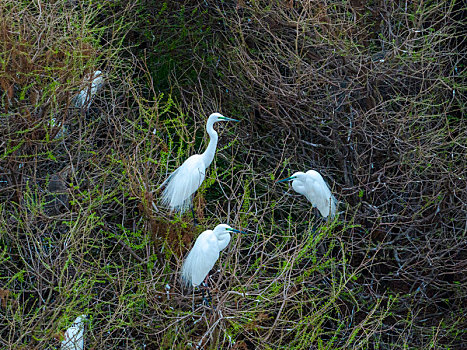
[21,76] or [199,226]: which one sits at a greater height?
[21,76]

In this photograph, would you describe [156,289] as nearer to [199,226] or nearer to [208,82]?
[199,226]

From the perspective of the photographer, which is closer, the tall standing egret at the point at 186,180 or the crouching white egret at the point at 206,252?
the crouching white egret at the point at 206,252

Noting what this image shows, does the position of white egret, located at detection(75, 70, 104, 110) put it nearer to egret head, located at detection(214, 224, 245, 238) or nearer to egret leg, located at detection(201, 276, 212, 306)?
egret head, located at detection(214, 224, 245, 238)

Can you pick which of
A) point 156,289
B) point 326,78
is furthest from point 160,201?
point 326,78

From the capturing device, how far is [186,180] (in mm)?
5676

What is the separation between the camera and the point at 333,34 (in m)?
6.68

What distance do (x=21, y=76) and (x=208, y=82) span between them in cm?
279

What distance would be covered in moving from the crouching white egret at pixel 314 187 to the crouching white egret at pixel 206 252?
4.28 ft

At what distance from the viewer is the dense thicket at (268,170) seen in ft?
18.2

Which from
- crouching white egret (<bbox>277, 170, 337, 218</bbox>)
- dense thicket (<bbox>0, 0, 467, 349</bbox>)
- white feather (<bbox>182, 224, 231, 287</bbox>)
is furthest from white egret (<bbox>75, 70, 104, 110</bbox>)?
white feather (<bbox>182, 224, 231, 287</bbox>)

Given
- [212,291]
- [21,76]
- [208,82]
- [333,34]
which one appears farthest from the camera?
[208,82]

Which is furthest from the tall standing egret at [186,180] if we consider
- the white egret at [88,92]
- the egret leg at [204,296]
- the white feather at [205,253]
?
the white egret at [88,92]

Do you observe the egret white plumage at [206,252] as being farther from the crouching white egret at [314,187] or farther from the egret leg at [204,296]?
the crouching white egret at [314,187]

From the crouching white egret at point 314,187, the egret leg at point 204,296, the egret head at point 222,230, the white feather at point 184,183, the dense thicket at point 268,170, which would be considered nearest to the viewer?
the egret head at point 222,230
